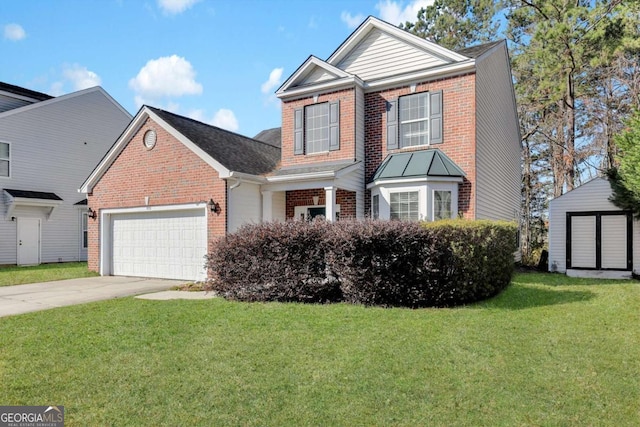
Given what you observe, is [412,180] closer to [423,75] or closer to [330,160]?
[330,160]

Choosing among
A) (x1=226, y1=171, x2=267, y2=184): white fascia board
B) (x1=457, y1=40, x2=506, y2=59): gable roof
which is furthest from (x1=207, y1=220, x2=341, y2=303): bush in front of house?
(x1=457, y1=40, x2=506, y2=59): gable roof

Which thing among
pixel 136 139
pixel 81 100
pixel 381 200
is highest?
pixel 81 100

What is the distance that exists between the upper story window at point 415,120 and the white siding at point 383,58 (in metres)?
0.95

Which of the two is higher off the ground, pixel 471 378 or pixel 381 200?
pixel 381 200

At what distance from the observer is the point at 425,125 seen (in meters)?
12.5

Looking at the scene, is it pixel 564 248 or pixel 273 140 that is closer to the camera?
pixel 564 248

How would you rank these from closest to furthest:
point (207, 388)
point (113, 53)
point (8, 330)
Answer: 1. point (207, 388)
2. point (8, 330)
3. point (113, 53)

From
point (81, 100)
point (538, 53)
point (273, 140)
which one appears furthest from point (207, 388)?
point (81, 100)

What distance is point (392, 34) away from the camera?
528 inches

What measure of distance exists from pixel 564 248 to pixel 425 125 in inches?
258

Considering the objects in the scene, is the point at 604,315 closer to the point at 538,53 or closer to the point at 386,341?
the point at 386,341

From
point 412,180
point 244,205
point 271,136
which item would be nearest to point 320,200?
point 244,205

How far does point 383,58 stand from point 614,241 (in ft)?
31.2

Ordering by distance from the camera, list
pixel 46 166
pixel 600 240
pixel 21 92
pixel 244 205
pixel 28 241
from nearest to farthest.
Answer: pixel 244 205, pixel 600 240, pixel 28 241, pixel 46 166, pixel 21 92
